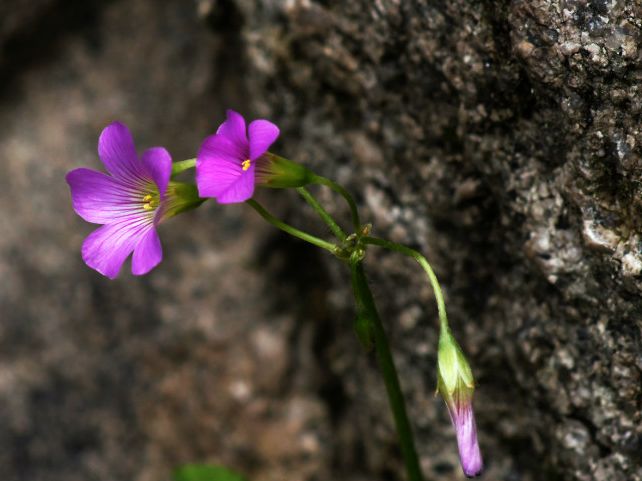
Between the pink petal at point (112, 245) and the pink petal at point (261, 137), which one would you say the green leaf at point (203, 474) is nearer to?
the pink petal at point (112, 245)

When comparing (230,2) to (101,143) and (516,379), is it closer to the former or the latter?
(101,143)

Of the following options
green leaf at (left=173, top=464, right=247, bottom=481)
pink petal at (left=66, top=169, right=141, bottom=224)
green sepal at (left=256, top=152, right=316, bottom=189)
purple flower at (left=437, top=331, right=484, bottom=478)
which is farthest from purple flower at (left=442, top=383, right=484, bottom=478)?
green leaf at (left=173, top=464, right=247, bottom=481)

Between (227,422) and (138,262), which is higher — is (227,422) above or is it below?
below

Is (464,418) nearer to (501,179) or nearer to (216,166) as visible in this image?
(501,179)

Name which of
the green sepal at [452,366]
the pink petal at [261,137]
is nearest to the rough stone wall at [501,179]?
the green sepal at [452,366]

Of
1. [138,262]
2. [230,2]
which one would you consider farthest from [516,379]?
[230,2]
